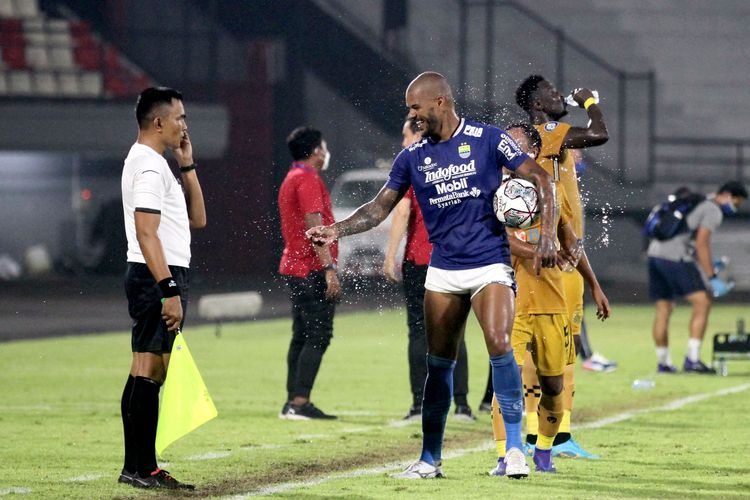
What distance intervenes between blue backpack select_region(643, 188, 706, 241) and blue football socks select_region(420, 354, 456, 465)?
736cm

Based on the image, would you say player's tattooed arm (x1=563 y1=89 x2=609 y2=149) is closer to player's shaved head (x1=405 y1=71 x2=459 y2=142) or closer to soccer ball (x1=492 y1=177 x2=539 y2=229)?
soccer ball (x1=492 y1=177 x2=539 y2=229)

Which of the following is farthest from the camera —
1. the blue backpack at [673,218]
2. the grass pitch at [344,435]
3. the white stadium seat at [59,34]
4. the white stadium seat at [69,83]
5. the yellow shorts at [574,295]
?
the white stadium seat at [59,34]

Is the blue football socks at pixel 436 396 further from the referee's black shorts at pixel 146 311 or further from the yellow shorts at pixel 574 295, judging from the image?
the referee's black shorts at pixel 146 311

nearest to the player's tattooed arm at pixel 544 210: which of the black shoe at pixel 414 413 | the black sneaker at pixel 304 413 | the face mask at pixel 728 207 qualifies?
the black shoe at pixel 414 413

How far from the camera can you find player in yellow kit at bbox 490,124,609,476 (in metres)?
7.99

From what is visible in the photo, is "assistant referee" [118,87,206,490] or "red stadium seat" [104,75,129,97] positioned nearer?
"assistant referee" [118,87,206,490]

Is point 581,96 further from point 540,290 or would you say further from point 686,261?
point 686,261

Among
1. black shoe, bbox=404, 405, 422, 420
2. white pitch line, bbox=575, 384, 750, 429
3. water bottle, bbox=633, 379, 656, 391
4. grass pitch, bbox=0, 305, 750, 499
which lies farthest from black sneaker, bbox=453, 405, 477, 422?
water bottle, bbox=633, 379, 656, 391

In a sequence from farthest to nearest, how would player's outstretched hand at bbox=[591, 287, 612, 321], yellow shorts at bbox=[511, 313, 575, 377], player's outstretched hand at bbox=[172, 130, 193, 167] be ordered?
player's outstretched hand at bbox=[591, 287, 612, 321] → yellow shorts at bbox=[511, 313, 575, 377] → player's outstretched hand at bbox=[172, 130, 193, 167]

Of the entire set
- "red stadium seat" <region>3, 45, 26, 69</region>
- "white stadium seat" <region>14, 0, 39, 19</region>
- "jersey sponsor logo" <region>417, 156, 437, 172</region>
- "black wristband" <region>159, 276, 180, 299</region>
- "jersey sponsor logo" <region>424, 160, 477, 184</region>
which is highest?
"white stadium seat" <region>14, 0, 39, 19</region>

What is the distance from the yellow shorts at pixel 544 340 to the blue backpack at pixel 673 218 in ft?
21.9

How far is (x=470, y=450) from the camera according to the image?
912 centimetres

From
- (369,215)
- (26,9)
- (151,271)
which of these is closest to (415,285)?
(369,215)

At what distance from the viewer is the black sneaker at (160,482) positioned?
750 centimetres
